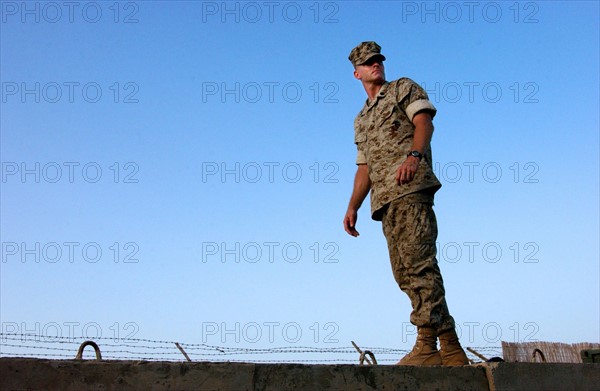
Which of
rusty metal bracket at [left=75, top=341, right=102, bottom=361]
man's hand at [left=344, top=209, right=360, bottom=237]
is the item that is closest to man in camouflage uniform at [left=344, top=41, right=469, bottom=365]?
man's hand at [left=344, top=209, right=360, bottom=237]

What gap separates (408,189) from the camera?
14.0 ft

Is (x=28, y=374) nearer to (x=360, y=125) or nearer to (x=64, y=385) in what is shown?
(x=64, y=385)

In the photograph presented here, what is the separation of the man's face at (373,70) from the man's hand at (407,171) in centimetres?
73

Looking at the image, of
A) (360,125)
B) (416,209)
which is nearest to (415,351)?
(416,209)

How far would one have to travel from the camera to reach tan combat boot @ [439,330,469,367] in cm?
411

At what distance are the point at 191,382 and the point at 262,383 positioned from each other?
1.03ft

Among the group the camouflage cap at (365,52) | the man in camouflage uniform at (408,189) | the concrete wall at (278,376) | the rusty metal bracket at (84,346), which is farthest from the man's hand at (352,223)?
the rusty metal bracket at (84,346)

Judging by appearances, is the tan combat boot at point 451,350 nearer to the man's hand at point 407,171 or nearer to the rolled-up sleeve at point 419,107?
the man's hand at point 407,171

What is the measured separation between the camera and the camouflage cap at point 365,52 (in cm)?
471

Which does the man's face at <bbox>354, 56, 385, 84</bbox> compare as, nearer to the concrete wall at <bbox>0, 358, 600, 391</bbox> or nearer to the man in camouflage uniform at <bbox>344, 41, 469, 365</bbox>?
the man in camouflage uniform at <bbox>344, 41, 469, 365</bbox>

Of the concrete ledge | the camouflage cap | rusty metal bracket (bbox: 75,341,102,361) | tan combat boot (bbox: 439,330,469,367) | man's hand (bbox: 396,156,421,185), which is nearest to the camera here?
rusty metal bracket (bbox: 75,341,102,361)

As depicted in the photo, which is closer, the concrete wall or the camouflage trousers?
the concrete wall

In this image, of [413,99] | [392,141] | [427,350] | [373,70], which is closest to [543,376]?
[427,350]

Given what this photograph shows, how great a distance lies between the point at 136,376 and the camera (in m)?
3.07
